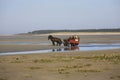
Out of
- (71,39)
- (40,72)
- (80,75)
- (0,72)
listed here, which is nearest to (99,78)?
(80,75)

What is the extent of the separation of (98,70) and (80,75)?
5.50 feet

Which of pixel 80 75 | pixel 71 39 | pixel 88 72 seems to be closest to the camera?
pixel 80 75

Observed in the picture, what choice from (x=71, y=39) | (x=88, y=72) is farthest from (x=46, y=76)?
(x=71, y=39)

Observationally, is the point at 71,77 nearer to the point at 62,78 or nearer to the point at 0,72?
the point at 62,78

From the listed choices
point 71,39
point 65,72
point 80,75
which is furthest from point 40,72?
point 71,39

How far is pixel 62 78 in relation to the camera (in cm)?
1151

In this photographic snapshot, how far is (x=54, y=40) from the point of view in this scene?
40594 mm

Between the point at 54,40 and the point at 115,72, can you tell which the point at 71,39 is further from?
the point at 115,72

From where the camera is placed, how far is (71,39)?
1519 inches

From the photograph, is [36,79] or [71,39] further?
[71,39]

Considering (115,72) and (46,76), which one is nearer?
(46,76)

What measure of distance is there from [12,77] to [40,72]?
1676mm

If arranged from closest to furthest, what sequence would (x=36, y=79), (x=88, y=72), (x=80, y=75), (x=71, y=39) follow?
(x=36, y=79)
(x=80, y=75)
(x=88, y=72)
(x=71, y=39)

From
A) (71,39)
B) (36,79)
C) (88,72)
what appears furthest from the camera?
(71,39)
